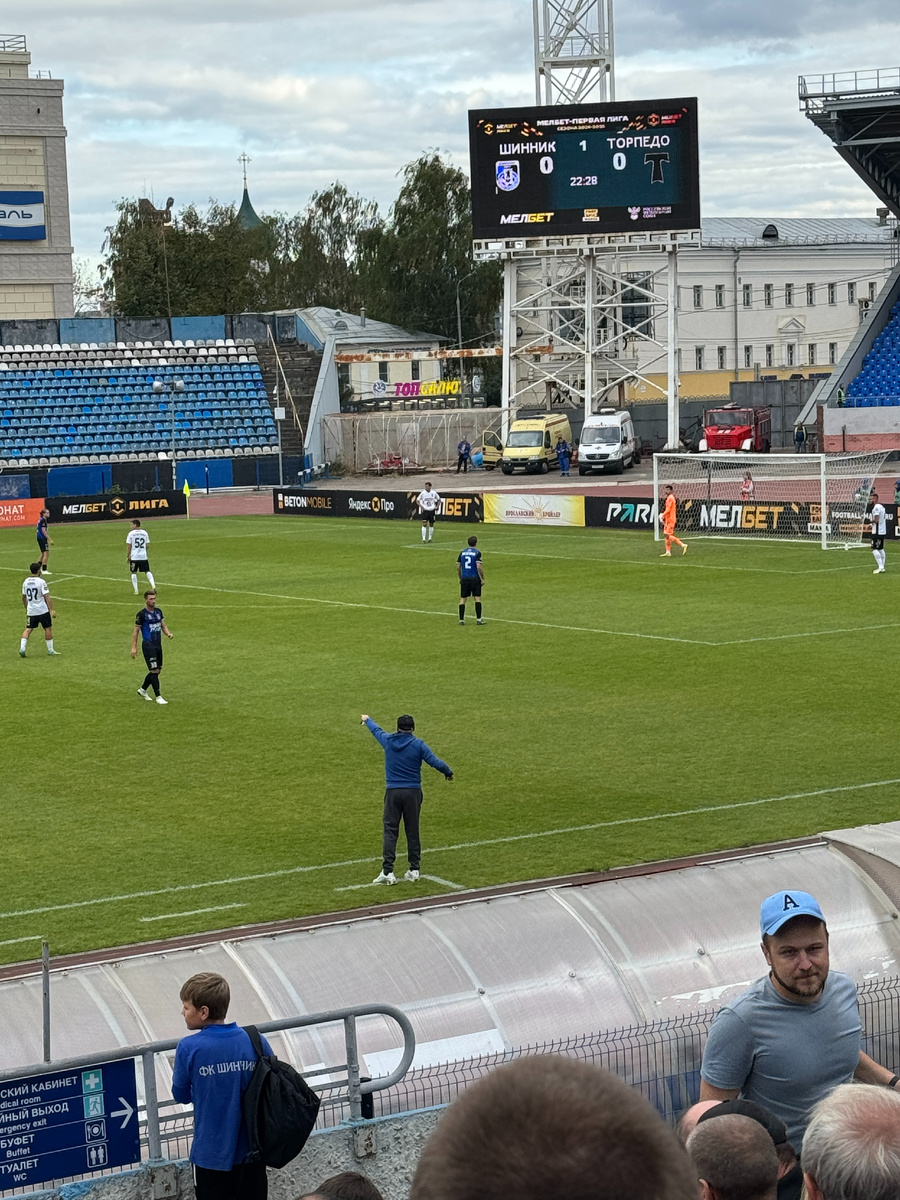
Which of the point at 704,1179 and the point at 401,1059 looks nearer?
the point at 704,1179

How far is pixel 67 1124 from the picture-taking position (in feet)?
24.3

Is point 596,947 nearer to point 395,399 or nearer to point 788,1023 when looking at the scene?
point 788,1023

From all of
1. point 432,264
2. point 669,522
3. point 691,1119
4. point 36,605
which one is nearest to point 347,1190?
point 691,1119

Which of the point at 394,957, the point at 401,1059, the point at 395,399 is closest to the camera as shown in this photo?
the point at 401,1059

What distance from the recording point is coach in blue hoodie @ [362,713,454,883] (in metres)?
14.6

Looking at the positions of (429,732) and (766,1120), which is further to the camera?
(429,732)

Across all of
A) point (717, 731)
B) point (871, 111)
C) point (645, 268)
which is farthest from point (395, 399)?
point (717, 731)

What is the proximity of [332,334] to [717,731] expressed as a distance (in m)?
74.1

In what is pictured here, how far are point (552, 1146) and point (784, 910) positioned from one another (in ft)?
12.1

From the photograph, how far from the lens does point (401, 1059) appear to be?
26.5ft

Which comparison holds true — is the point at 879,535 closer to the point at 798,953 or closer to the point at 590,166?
the point at 798,953

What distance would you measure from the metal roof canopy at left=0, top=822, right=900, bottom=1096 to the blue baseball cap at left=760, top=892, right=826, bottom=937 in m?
3.33

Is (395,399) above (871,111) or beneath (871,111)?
beneath

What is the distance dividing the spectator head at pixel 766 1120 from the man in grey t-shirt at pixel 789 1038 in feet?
2.23
